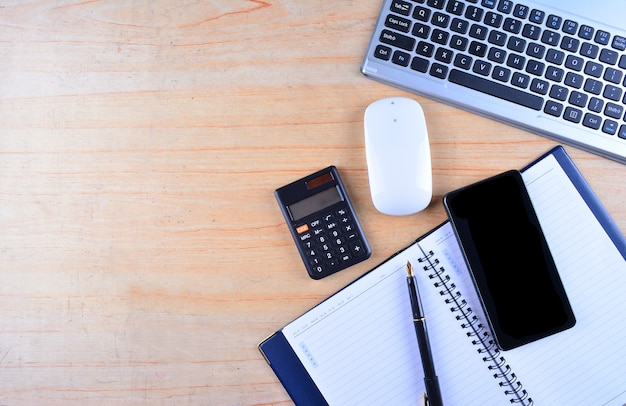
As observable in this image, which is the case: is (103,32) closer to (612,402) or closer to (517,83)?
(517,83)

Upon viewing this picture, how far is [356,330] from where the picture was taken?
0.64m

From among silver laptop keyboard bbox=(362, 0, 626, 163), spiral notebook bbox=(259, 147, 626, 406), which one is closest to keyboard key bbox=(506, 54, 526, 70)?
silver laptop keyboard bbox=(362, 0, 626, 163)

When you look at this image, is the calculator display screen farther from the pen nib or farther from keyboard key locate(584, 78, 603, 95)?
keyboard key locate(584, 78, 603, 95)

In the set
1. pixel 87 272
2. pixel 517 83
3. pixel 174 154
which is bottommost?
pixel 87 272

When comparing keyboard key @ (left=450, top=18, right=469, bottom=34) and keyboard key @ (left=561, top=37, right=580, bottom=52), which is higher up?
keyboard key @ (left=561, top=37, right=580, bottom=52)

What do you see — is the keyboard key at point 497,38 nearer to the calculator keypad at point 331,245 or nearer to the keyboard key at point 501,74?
the keyboard key at point 501,74

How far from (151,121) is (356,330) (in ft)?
1.10

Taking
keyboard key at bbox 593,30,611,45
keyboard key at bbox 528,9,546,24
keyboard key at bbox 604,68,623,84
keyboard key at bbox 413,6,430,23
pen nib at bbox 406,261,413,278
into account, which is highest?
keyboard key at bbox 528,9,546,24

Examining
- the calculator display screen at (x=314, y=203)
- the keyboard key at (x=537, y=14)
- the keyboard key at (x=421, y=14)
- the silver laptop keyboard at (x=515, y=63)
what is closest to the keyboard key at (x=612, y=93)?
the silver laptop keyboard at (x=515, y=63)

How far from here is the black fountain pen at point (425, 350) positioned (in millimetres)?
611

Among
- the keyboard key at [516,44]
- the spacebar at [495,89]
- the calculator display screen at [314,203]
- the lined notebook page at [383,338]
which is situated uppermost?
the keyboard key at [516,44]

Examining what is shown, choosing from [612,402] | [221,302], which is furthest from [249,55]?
[612,402]

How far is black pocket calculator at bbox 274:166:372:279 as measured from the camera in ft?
2.08

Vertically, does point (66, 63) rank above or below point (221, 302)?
above
